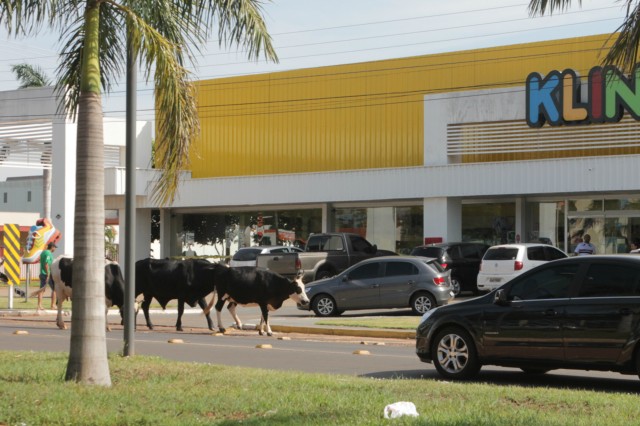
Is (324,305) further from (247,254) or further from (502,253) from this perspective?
(247,254)

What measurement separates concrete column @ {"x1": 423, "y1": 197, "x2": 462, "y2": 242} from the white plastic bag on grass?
3143 centimetres

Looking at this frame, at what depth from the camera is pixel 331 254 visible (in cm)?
3672

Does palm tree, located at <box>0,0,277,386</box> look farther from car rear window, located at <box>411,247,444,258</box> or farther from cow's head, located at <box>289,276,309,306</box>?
car rear window, located at <box>411,247,444,258</box>

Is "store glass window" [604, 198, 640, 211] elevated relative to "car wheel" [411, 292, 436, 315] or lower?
elevated

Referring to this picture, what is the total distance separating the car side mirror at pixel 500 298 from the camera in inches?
551

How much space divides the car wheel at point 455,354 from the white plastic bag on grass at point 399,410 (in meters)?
4.21

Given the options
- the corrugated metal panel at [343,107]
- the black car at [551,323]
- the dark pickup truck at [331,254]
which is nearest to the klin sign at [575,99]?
the corrugated metal panel at [343,107]

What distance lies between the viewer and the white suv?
102ft

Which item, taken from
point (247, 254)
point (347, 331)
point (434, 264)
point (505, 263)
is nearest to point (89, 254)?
point (347, 331)

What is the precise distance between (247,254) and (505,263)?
36.0 ft

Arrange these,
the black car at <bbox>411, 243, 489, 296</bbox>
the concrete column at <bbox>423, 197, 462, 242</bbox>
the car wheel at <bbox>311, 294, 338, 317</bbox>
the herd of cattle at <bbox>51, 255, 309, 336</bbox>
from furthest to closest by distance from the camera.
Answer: the concrete column at <bbox>423, 197, 462, 242</bbox> < the black car at <bbox>411, 243, 489, 296</bbox> < the car wheel at <bbox>311, 294, 338, 317</bbox> < the herd of cattle at <bbox>51, 255, 309, 336</bbox>

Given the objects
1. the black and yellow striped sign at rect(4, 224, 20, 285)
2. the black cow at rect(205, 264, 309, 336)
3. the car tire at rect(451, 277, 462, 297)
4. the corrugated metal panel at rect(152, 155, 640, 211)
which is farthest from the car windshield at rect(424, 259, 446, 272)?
the black and yellow striped sign at rect(4, 224, 20, 285)

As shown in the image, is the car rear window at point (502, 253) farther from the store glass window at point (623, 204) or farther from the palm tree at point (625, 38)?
the palm tree at point (625, 38)

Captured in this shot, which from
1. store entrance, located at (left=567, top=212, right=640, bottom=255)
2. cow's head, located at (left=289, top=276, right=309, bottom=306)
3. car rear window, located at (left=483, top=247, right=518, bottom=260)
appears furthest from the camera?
store entrance, located at (left=567, top=212, right=640, bottom=255)
